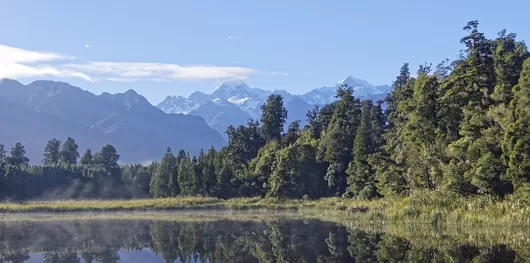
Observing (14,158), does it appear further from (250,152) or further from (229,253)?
(229,253)

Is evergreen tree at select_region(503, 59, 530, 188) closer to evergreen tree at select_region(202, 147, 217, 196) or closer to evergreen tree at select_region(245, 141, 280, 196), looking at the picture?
evergreen tree at select_region(245, 141, 280, 196)

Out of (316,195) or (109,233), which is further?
(316,195)

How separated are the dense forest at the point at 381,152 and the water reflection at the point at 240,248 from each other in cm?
1216

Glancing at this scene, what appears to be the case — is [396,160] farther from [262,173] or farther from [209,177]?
[209,177]

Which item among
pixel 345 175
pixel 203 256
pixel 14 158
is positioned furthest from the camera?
pixel 14 158

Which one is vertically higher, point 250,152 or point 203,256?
point 250,152

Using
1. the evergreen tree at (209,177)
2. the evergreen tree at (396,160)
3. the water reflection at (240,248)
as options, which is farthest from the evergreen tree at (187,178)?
the water reflection at (240,248)

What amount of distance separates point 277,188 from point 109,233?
160 ft

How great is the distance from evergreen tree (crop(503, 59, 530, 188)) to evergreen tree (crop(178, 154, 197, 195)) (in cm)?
7070

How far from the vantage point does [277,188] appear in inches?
3396

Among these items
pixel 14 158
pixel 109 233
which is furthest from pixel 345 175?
pixel 14 158

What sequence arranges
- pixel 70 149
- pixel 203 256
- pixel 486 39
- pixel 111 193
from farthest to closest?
pixel 70 149
pixel 111 193
pixel 486 39
pixel 203 256

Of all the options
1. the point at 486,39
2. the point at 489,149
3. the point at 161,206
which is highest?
the point at 486,39

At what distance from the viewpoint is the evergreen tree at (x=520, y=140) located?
36906 millimetres
